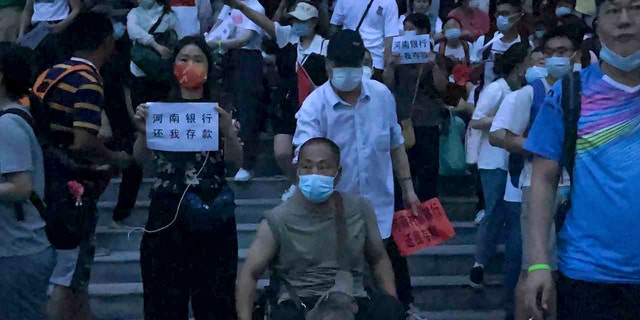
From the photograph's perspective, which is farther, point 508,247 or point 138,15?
point 138,15

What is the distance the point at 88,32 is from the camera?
18.6 ft

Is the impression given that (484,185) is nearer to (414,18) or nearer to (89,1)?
(414,18)

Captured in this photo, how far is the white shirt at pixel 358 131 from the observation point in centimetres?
548

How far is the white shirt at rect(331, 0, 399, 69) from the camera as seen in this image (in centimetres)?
914

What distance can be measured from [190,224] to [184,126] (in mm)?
498

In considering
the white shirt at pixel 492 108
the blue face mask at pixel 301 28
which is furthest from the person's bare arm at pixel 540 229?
the blue face mask at pixel 301 28

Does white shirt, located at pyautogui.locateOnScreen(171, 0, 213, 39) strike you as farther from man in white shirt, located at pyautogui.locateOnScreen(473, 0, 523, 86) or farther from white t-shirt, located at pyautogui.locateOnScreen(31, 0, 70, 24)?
man in white shirt, located at pyautogui.locateOnScreen(473, 0, 523, 86)

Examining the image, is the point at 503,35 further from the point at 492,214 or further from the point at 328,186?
the point at 328,186

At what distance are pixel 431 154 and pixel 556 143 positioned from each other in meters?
5.18

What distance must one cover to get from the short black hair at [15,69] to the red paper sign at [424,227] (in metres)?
2.06

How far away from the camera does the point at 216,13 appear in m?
10.9

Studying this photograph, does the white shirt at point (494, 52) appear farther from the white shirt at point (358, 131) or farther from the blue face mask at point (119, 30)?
the white shirt at point (358, 131)

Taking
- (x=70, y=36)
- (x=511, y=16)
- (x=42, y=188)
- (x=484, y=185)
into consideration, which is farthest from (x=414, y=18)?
(x=42, y=188)

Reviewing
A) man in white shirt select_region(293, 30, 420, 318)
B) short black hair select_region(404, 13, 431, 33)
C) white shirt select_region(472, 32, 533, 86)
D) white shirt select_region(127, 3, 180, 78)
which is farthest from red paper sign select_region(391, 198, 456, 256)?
white shirt select_region(127, 3, 180, 78)
